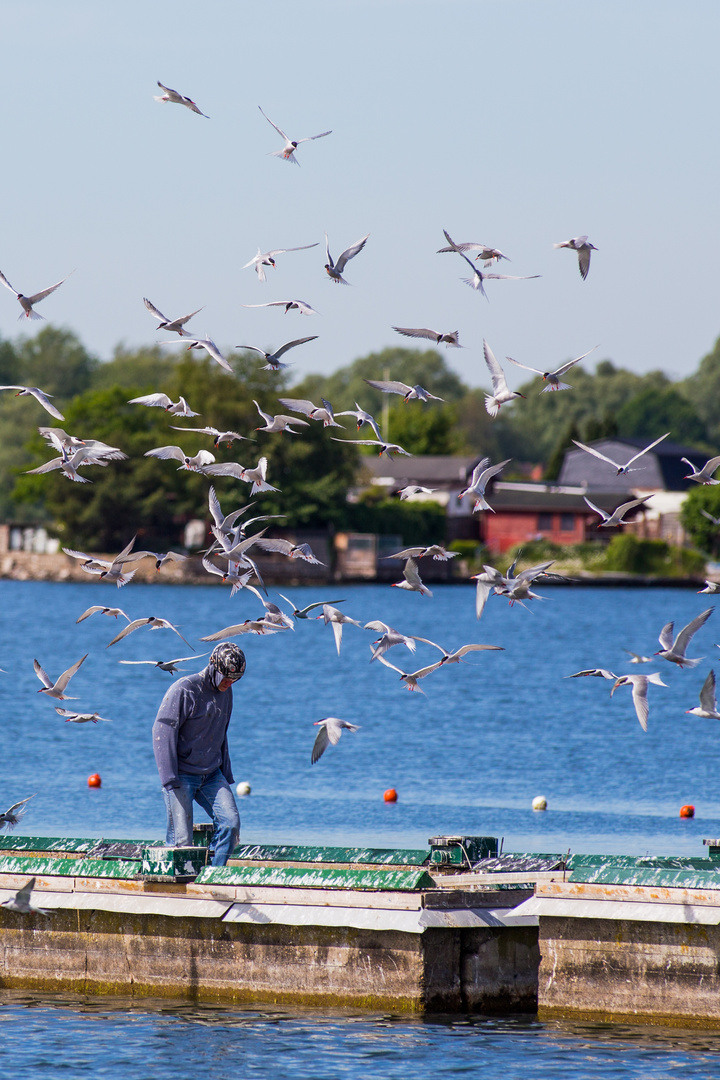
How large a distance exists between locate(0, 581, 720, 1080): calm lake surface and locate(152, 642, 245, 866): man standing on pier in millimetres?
1531

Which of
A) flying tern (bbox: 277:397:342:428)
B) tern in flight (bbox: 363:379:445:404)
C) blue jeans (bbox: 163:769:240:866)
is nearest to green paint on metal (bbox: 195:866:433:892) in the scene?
blue jeans (bbox: 163:769:240:866)

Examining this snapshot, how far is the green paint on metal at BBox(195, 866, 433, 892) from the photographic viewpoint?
1291cm

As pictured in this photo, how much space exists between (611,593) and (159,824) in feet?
333

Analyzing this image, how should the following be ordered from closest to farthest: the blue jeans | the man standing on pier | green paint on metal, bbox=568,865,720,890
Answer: green paint on metal, bbox=568,865,720,890 → the man standing on pier → the blue jeans

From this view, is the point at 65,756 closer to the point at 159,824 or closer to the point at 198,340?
the point at 159,824

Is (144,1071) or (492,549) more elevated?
(492,549)

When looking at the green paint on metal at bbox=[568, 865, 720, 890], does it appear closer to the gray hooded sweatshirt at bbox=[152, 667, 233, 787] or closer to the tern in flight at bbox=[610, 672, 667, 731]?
the tern in flight at bbox=[610, 672, 667, 731]

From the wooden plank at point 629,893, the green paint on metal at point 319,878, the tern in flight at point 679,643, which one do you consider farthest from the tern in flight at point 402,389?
the wooden plank at point 629,893

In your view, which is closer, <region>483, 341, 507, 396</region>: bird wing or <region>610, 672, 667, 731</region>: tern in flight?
<region>610, 672, 667, 731</region>: tern in flight

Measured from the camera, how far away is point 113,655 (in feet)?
252

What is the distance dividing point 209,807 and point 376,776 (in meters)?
19.5

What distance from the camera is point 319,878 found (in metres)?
13.2

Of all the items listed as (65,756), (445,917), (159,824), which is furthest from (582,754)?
(445,917)

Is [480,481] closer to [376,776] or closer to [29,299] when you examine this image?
[29,299]
